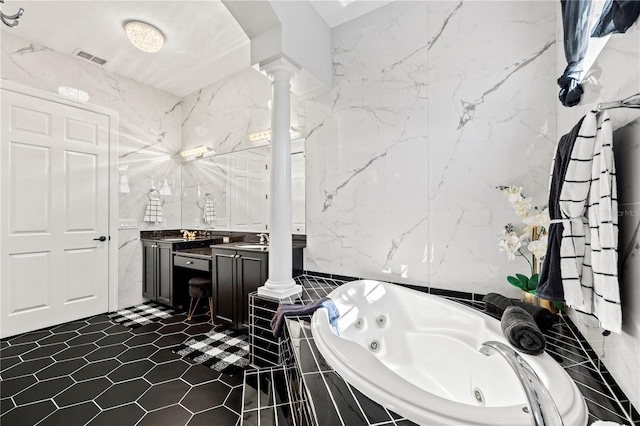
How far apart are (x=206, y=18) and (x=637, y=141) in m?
3.08

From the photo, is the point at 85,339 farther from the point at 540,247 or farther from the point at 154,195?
the point at 540,247

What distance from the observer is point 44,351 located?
94.9 inches

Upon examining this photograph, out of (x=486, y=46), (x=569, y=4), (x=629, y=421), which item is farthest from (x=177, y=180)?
(x=629, y=421)

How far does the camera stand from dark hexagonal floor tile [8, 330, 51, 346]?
102 inches

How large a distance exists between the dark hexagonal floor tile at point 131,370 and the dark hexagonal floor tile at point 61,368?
34 centimetres

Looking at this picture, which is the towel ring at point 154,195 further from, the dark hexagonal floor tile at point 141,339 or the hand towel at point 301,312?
the hand towel at point 301,312

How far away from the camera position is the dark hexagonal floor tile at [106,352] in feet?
7.55

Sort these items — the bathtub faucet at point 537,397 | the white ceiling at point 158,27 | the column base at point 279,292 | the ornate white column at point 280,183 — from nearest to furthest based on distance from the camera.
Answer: the bathtub faucet at point 537,397 → the column base at point 279,292 → the ornate white column at point 280,183 → the white ceiling at point 158,27

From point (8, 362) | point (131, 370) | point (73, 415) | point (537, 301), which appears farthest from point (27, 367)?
point (537, 301)

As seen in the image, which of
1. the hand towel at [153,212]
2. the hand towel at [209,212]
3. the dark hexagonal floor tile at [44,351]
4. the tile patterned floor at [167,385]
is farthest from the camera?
the hand towel at [209,212]

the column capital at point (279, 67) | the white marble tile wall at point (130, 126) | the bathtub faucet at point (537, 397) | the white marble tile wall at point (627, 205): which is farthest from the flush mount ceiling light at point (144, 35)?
the bathtub faucet at point (537, 397)

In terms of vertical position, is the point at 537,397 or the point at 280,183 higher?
the point at 280,183

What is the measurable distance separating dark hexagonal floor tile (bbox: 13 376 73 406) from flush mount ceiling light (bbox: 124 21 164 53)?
288 cm

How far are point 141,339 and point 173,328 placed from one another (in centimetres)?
31
